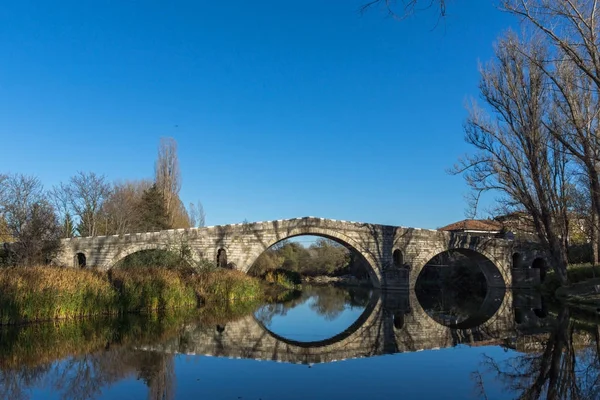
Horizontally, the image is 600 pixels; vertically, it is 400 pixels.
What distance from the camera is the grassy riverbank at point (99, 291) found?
11016mm

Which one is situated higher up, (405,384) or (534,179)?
(534,179)

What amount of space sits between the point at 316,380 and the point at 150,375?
2422 mm

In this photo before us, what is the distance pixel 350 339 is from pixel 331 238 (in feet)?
54.9

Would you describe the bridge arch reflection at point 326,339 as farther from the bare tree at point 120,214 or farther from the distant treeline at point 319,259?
the distant treeline at point 319,259

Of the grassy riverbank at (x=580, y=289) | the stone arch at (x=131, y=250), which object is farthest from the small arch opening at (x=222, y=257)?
the grassy riverbank at (x=580, y=289)

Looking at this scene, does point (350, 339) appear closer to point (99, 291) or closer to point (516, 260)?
point (99, 291)

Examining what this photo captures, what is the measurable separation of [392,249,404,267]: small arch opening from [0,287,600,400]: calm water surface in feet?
48.9

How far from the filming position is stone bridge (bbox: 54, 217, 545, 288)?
23156 millimetres

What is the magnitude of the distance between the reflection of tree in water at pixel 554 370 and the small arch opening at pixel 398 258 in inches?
736

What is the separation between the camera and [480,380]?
6750 mm

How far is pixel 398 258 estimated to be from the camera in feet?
95.0

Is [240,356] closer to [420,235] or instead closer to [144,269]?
[144,269]

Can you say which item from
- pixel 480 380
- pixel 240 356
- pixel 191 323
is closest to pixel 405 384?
pixel 480 380

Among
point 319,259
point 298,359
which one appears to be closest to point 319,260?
point 319,259
